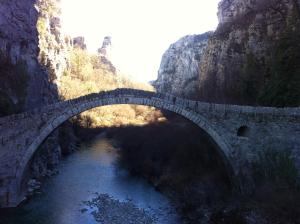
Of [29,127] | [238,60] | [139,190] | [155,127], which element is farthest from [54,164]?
[238,60]

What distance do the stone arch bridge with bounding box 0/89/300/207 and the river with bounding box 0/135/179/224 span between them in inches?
48.2

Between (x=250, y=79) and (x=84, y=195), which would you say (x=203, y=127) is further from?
(x=250, y=79)

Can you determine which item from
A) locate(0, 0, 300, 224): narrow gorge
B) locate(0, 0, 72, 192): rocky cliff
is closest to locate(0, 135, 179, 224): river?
locate(0, 0, 300, 224): narrow gorge

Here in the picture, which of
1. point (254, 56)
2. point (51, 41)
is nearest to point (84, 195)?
point (254, 56)

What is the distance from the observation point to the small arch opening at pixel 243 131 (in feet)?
64.8

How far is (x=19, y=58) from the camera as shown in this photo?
27047 mm

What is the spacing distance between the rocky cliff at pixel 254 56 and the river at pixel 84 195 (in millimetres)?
8019

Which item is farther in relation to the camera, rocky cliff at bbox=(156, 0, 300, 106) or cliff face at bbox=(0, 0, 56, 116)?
cliff face at bbox=(0, 0, 56, 116)

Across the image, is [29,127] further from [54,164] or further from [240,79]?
[240,79]

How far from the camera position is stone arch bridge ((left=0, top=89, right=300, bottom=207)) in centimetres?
1898

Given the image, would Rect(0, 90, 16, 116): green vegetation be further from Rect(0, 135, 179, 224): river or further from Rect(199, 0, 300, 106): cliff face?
Rect(199, 0, 300, 106): cliff face

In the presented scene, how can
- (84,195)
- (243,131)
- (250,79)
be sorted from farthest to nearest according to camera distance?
(250,79), (84,195), (243,131)

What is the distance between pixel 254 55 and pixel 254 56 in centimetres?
10

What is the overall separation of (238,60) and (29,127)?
714 inches
